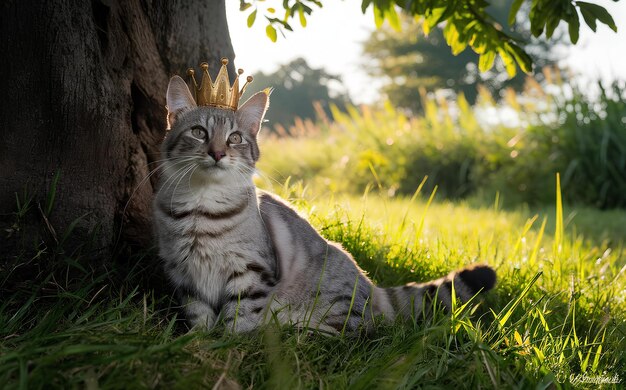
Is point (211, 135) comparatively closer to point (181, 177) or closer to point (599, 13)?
point (181, 177)

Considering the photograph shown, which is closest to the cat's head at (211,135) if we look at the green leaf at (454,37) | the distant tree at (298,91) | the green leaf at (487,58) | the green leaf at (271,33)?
the green leaf at (271,33)

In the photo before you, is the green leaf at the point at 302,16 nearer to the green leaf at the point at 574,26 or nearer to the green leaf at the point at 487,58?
the green leaf at the point at 487,58

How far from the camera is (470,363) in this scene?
6.52 ft

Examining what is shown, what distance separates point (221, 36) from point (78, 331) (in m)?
1.78

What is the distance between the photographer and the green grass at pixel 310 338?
1639 mm

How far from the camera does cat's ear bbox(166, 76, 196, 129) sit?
253cm

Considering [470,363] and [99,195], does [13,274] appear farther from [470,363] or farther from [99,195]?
[470,363]

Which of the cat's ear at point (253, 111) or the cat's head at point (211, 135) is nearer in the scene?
the cat's head at point (211, 135)

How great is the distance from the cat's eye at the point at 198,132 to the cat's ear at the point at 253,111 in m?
0.20

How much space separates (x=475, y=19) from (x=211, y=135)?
1.47 m

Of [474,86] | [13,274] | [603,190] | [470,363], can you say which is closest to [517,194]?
[603,190]

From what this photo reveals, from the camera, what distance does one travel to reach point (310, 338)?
228 cm

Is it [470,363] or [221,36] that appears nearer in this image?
[470,363]

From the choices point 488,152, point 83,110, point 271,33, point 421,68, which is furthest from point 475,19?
point 421,68
